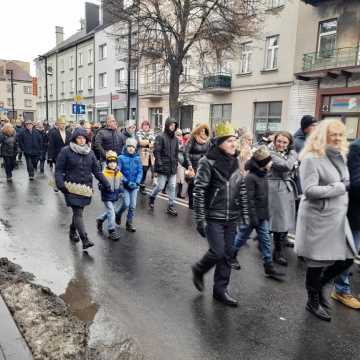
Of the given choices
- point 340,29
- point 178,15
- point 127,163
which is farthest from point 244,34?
point 127,163

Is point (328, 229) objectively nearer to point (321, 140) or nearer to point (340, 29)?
point (321, 140)

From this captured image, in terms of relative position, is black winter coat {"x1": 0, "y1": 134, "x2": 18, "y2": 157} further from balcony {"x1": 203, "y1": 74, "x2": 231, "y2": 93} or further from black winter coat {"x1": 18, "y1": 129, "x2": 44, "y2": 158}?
balcony {"x1": 203, "y1": 74, "x2": 231, "y2": 93}

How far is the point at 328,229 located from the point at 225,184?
108 centimetres

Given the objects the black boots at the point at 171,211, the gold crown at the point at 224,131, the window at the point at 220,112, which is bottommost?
the black boots at the point at 171,211

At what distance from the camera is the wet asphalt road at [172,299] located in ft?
10.5

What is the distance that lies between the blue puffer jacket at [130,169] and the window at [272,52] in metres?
16.9

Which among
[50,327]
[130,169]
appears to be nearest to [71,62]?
[130,169]

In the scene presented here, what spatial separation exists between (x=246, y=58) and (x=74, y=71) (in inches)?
1101

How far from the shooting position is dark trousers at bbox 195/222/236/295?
3818mm

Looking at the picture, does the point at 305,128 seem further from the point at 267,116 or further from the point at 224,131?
the point at 267,116

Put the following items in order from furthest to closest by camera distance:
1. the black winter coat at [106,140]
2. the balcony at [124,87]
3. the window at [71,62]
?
the window at [71,62], the balcony at [124,87], the black winter coat at [106,140]

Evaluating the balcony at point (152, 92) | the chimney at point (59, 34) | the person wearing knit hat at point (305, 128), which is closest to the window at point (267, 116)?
the balcony at point (152, 92)

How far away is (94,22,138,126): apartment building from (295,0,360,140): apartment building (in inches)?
723

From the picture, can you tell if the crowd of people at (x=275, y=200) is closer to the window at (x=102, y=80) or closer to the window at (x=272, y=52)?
the window at (x=272, y=52)
